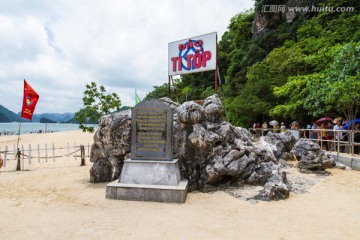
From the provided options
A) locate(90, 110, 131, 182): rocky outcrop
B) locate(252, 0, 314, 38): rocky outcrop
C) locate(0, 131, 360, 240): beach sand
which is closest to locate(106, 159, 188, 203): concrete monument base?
locate(0, 131, 360, 240): beach sand

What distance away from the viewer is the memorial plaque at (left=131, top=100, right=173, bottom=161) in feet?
22.7

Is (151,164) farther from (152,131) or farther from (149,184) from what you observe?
(152,131)

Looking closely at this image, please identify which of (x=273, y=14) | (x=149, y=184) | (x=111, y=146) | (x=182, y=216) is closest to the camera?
(x=182, y=216)

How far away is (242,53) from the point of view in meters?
31.9

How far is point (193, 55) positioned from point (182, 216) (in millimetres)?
7655

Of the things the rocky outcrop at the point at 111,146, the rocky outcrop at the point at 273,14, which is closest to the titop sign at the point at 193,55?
the rocky outcrop at the point at 111,146

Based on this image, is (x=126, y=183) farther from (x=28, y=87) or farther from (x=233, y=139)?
(x=28, y=87)

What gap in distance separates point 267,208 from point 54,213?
16.3 ft

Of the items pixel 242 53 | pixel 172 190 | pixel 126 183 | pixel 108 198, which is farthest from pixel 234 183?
pixel 242 53

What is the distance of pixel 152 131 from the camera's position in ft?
23.2

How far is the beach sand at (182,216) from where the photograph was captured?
4.30 metres

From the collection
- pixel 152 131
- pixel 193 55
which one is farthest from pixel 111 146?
pixel 193 55

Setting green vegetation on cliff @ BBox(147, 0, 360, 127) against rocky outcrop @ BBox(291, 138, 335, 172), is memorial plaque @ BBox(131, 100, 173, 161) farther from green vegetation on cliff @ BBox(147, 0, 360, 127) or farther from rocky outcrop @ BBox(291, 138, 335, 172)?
rocky outcrop @ BBox(291, 138, 335, 172)

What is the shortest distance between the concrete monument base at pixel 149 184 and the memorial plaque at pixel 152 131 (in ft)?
0.93
